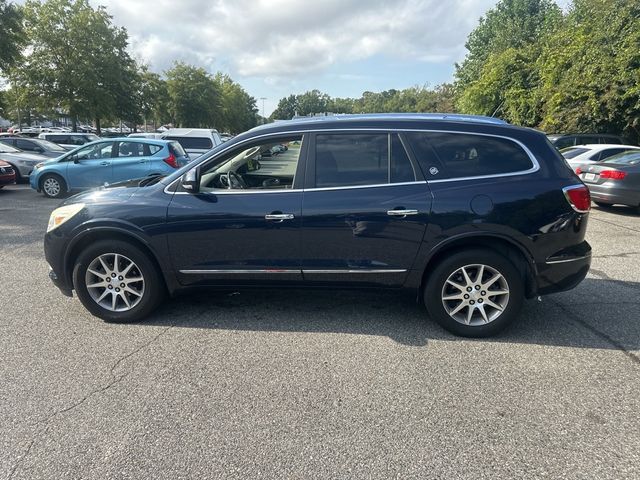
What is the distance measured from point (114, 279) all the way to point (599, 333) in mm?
4466

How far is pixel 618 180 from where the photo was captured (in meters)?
9.00

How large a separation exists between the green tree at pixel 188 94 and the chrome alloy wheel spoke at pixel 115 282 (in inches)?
1598

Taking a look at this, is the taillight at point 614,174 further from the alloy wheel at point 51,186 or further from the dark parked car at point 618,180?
the alloy wheel at point 51,186

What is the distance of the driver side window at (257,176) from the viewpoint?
3.87 m

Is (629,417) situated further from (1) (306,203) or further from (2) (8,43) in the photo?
(2) (8,43)

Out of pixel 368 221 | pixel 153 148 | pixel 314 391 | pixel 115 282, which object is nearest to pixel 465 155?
pixel 368 221

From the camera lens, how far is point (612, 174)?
29.7 feet

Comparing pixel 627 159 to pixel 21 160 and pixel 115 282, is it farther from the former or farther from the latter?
pixel 21 160

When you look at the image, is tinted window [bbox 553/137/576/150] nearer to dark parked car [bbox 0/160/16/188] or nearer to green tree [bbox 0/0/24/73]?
dark parked car [bbox 0/160/16/188]

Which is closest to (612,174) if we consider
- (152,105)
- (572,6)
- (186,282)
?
(186,282)

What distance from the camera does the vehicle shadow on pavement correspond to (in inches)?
149

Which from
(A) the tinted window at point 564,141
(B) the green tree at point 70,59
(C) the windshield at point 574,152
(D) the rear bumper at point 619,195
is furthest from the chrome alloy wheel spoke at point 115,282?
(B) the green tree at point 70,59

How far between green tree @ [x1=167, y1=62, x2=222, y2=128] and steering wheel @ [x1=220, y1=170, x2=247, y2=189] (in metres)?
40.6

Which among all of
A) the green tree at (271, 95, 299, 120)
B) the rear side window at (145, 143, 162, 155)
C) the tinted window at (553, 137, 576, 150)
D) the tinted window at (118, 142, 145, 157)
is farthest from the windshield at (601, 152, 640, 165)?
the green tree at (271, 95, 299, 120)
